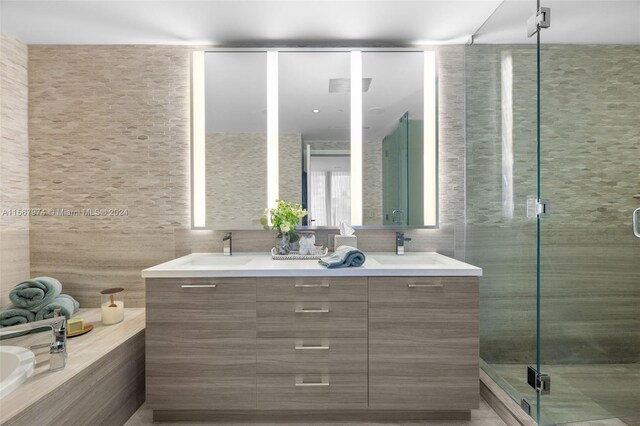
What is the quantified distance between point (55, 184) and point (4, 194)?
0.27 m

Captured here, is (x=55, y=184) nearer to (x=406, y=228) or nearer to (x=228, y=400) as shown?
(x=228, y=400)

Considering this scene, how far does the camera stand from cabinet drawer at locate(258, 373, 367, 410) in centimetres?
164

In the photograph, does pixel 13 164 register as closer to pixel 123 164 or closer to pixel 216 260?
pixel 123 164

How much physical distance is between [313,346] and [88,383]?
1053 mm

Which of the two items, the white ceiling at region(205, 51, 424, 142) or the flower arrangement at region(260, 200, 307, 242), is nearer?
the flower arrangement at region(260, 200, 307, 242)

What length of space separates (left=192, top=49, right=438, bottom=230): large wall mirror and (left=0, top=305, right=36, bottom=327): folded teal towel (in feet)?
3.34

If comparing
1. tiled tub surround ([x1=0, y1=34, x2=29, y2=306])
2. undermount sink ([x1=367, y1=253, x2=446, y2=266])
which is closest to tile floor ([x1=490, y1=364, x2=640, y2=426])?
undermount sink ([x1=367, y1=253, x2=446, y2=266])

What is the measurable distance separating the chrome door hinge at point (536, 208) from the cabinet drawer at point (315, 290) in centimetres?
95

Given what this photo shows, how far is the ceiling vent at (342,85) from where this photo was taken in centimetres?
217

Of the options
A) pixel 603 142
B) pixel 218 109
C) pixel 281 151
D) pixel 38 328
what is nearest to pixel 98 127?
pixel 218 109

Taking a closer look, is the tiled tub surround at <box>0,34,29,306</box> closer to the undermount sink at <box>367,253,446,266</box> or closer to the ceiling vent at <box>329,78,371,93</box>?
the ceiling vent at <box>329,78,371,93</box>

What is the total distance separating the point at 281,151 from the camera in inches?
86.2

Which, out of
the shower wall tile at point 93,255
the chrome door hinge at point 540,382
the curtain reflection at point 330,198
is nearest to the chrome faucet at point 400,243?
the curtain reflection at point 330,198

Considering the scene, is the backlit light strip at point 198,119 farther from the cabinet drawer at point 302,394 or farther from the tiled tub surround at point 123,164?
the cabinet drawer at point 302,394
